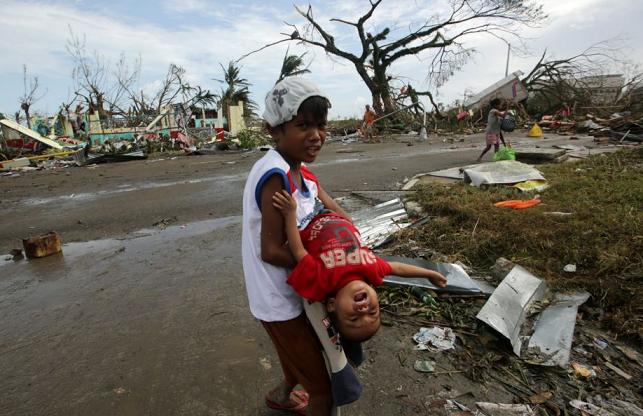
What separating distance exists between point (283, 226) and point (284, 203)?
88 millimetres

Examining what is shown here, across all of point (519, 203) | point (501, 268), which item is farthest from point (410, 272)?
point (519, 203)

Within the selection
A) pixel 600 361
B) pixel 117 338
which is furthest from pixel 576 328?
pixel 117 338

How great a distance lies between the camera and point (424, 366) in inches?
83.3

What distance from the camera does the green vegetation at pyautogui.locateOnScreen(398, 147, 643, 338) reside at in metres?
2.54

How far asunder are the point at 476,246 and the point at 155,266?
3009mm

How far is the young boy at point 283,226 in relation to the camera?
1322 mm

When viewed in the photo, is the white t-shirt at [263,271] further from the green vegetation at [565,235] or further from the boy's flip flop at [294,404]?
the green vegetation at [565,235]

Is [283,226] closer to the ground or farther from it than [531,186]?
farther from it

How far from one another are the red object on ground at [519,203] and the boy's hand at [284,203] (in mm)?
3652

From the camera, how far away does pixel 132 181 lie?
896 centimetres

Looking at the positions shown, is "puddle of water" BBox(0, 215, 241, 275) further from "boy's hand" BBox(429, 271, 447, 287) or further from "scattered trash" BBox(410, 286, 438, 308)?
"boy's hand" BBox(429, 271, 447, 287)

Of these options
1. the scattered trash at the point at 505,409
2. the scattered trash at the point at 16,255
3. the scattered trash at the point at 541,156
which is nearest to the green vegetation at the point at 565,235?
the scattered trash at the point at 505,409

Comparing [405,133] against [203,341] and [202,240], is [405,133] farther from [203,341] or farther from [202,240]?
[203,341]

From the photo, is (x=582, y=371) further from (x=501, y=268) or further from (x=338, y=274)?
(x=338, y=274)
